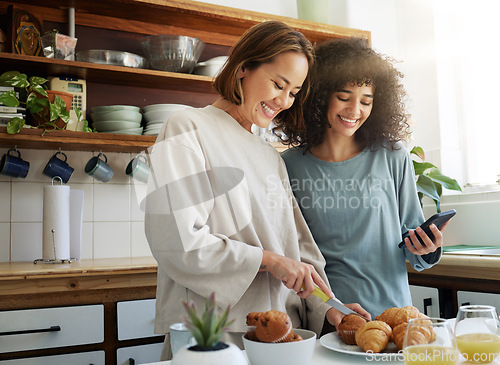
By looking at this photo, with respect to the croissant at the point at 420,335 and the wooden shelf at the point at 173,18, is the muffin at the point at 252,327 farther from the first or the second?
the wooden shelf at the point at 173,18

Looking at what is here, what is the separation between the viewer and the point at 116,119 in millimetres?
2580

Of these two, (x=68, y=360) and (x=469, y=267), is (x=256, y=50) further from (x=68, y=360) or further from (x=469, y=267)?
(x=68, y=360)

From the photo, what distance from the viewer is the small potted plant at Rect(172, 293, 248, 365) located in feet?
1.90

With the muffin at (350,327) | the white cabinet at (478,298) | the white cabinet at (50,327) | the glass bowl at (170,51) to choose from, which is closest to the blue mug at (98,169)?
the glass bowl at (170,51)

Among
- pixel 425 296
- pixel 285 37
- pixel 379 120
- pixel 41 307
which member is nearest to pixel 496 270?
pixel 425 296

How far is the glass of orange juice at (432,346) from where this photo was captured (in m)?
0.68

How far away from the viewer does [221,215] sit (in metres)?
1.16

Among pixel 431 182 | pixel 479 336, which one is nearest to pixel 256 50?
pixel 479 336

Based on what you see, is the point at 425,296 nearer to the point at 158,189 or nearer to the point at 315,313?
the point at 315,313

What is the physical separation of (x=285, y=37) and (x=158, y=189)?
49 centimetres

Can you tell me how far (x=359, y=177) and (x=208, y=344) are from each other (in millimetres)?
976

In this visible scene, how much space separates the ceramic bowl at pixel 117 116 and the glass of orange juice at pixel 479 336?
6.83 ft

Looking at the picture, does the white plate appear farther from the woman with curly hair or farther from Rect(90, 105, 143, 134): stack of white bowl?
Rect(90, 105, 143, 134): stack of white bowl

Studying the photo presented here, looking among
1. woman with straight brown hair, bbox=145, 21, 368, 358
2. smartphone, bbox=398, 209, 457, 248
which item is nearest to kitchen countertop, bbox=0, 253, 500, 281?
smartphone, bbox=398, 209, 457, 248
